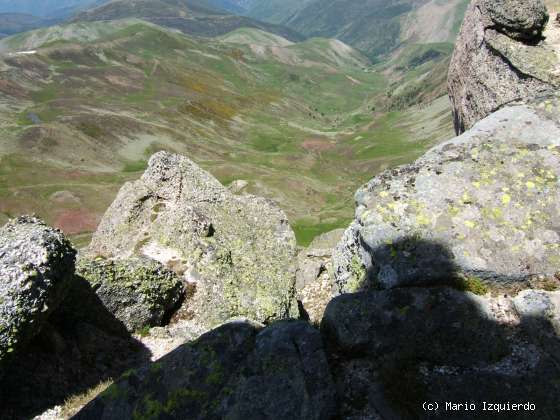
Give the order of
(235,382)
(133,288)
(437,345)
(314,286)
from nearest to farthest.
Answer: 1. (235,382)
2. (437,345)
3. (133,288)
4. (314,286)

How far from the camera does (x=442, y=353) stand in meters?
11.4

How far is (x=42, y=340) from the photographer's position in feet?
51.6

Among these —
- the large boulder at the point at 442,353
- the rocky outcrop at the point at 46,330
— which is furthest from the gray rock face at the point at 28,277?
the large boulder at the point at 442,353

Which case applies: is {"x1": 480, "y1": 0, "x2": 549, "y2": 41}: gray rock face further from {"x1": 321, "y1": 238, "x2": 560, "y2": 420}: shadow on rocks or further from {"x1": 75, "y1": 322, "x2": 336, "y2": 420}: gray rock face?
{"x1": 75, "y1": 322, "x2": 336, "y2": 420}: gray rock face

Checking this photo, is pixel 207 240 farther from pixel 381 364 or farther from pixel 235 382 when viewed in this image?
pixel 381 364

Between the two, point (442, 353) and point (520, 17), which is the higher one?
point (520, 17)

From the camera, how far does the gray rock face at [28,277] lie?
40.8 ft

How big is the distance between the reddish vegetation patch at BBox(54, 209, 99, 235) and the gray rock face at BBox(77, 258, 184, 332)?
8425 cm

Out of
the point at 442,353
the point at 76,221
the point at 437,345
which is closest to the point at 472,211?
the point at 437,345

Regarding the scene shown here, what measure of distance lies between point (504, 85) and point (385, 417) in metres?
20.0

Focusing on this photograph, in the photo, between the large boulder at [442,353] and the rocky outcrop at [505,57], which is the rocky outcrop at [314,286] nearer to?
the large boulder at [442,353]

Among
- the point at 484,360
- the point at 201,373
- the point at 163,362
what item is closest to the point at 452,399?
the point at 484,360

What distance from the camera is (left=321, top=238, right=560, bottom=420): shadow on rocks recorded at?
32.7ft

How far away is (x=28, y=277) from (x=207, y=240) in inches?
436
